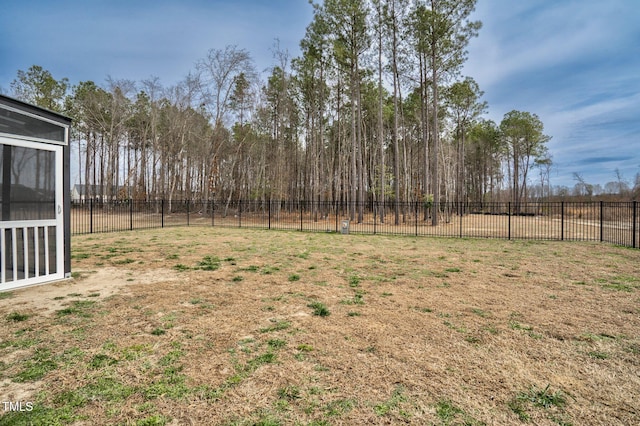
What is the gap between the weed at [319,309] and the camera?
13.7ft

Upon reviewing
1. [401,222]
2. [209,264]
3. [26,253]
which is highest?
[26,253]

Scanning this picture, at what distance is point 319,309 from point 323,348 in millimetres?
1177

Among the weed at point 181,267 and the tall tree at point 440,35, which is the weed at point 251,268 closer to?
the weed at point 181,267

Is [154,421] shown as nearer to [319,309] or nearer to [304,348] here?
[304,348]

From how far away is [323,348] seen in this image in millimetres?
3160

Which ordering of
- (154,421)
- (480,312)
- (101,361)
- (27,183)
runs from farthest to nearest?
(27,183) < (480,312) < (101,361) < (154,421)

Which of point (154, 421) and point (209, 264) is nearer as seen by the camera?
point (154, 421)

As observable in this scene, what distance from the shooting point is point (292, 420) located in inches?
80.6

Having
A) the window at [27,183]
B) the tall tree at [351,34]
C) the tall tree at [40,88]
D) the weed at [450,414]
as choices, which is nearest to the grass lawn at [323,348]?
the weed at [450,414]

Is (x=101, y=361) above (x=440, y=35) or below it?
below

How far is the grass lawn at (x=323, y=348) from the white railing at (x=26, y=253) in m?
0.36

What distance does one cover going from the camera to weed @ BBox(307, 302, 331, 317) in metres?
4.17

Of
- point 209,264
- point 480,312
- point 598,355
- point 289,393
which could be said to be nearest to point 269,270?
point 209,264

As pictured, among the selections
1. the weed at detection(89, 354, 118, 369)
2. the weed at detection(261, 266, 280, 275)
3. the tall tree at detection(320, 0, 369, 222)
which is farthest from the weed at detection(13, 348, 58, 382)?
the tall tree at detection(320, 0, 369, 222)
